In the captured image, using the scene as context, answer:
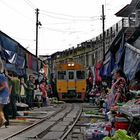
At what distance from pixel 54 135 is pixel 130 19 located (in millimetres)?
14646

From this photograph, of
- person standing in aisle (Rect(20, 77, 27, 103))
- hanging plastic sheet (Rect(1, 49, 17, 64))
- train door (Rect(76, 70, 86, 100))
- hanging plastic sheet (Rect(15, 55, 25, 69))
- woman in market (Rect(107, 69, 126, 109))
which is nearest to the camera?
woman in market (Rect(107, 69, 126, 109))

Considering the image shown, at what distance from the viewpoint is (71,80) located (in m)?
42.3

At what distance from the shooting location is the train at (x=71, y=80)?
42.1 metres

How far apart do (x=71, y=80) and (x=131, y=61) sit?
29575 millimetres

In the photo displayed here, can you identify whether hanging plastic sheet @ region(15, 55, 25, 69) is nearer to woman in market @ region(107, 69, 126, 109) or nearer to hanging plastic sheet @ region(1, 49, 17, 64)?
hanging plastic sheet @ region(1, 49, 17, 64)

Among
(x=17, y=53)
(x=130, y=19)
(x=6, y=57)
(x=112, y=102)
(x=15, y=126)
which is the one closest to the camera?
(x=112, y=102)

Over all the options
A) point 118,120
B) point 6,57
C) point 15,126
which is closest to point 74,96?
point 6,57

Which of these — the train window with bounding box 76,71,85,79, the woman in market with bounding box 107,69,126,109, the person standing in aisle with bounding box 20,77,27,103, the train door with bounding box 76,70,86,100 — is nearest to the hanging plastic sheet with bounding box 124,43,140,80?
the woman in market with bounding box 107,69,126,109

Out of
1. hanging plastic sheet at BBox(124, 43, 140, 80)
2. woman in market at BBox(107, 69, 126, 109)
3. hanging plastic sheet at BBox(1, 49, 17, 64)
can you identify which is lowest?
woman in market at BBox(107, 69, 126, 109)

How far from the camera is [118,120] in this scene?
978 centimetres

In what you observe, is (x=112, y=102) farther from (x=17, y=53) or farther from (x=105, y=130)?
(x=17, y=53)

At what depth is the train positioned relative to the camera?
42.1 metres

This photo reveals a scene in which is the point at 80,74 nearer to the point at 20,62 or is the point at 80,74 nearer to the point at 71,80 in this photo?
the point at 71,80

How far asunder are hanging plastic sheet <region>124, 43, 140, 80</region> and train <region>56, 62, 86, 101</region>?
28.2m
